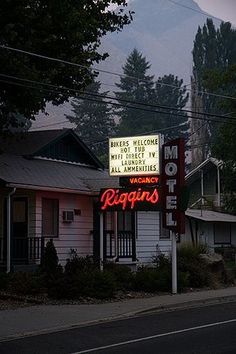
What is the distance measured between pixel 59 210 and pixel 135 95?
5990 centimetres

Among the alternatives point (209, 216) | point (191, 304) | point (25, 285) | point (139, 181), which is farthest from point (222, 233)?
point (25, 285)

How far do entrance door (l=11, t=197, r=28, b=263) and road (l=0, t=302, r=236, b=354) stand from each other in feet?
27.2

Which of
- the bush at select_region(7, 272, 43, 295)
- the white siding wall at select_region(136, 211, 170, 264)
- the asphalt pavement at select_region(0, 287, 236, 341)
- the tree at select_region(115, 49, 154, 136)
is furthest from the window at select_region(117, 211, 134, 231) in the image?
the tree at select_region(115, 49, 154, 136)

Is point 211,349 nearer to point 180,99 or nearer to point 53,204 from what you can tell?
point 53,204

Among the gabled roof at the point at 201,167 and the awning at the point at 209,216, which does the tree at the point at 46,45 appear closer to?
the awning at the point at 209,216

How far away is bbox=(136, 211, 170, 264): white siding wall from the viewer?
28766 millimetres

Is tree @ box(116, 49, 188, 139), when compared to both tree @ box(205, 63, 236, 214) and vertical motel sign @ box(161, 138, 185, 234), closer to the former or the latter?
tree @ box(205, 63, 236, 214)

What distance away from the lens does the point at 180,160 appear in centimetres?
2175

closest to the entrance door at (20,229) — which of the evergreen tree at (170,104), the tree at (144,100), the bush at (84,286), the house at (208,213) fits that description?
the bush at (84,286)

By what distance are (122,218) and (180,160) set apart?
24.0 ft

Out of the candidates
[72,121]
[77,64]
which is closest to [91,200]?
[77,64]

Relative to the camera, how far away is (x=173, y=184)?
2191cm

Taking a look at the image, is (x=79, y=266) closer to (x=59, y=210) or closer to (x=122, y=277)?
(x=122, y=277)

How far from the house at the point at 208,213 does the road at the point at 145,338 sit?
2368cm
